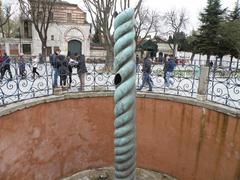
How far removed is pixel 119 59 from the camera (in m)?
2.86

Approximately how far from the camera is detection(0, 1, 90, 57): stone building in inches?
1320

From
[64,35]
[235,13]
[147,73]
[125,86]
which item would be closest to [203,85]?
[147,73]

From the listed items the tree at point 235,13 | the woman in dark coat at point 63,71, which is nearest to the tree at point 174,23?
the tree at point 235,13

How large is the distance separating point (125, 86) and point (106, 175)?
22.5 ft

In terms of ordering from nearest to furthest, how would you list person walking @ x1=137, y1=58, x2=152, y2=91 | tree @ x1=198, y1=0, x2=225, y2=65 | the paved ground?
the paved ground < person walking @ x1=137, y1=58, x2=152, y2=91 < tree @ x1=198, y1=0, x2=225, y2=65

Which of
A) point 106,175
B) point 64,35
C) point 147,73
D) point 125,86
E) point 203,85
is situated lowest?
point 106,175

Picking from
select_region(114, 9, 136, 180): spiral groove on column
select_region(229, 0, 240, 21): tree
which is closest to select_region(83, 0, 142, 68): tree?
select_region(114, 9, 136, 180): spiral groove on column

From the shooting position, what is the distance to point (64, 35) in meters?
33.4

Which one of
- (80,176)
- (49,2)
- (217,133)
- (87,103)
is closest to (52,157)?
(80,176)

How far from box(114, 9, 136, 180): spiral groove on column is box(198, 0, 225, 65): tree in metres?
28.3

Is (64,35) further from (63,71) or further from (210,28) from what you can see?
(63,71)

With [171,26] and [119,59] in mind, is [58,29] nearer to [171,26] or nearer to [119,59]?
[171,26]

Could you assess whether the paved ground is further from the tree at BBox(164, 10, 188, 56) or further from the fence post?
the tree at BBox(164, 10, 188, 56)

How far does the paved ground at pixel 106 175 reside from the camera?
8.88 m
